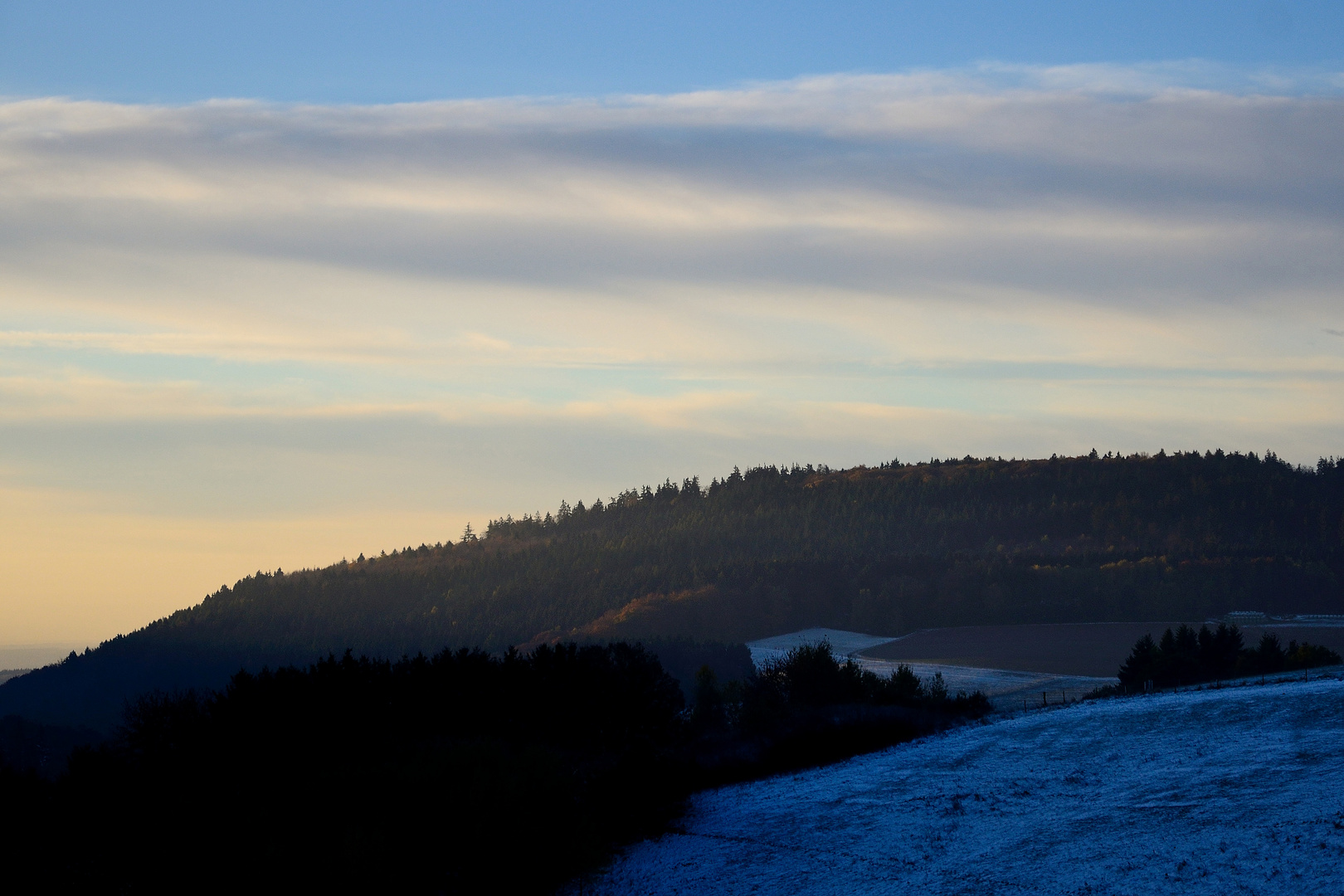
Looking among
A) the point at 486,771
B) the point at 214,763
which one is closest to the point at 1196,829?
the point at 486,771

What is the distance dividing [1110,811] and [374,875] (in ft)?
91.7

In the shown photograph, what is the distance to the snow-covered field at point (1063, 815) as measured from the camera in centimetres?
4462

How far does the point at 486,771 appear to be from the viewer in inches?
2188

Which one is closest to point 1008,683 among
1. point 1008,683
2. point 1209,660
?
point 1008,683

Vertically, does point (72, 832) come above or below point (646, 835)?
above

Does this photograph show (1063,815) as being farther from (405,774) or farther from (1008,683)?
(1008,683)

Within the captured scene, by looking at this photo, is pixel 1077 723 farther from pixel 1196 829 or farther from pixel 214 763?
pixel 214 763

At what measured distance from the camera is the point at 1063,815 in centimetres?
5294

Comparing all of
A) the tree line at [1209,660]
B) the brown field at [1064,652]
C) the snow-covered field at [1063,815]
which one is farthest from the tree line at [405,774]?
the brown field at [1064,652]

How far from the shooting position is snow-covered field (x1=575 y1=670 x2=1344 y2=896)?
4462 cm

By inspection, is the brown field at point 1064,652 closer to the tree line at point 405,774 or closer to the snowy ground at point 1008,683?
the snowy ground at point 1008,683

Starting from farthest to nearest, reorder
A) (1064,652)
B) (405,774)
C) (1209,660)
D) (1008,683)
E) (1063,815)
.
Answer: (1064,652) → (1008,683) → (1209,660) → (405,774) → (1063,815)

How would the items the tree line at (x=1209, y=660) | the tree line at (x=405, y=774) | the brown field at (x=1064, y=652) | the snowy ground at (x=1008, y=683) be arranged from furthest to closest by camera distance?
1. the brown field at (x=1064, y=652)
2. the snowy ground at (x=1008, y=683)
3. the tree line at (x=1209, y=660)
4. the tree line at (x=405, y=774)

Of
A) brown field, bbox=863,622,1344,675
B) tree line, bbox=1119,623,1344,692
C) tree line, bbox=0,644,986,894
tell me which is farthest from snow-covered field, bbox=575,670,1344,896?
brown field, bbox=863,622,1344,675
